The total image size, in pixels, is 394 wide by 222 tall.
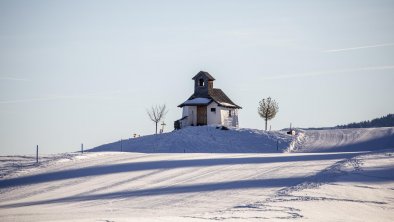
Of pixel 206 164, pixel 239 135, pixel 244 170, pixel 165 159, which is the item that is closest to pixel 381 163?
pixel 244 170

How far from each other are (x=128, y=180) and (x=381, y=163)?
14923mm

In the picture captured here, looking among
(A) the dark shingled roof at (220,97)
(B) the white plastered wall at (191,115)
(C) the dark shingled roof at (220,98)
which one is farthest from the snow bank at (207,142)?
(A) the dark shingled roof at (220,97)

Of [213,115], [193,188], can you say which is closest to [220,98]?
[213,115]

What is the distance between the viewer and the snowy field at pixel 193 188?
16922 mm

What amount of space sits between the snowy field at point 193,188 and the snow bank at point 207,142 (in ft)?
56.7

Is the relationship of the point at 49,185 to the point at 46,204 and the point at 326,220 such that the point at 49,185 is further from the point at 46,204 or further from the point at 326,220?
the point at 326,220

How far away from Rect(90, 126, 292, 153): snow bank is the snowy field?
56.7 feet

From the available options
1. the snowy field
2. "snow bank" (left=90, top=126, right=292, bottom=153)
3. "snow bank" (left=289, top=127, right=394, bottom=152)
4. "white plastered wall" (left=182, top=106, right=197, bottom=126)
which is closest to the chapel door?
"white plastered wall" (left=182, top=106, right=197, bottom=126)

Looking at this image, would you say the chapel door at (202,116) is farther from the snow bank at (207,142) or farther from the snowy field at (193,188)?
the snowy field at (193,188)

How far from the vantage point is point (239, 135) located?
6191cm

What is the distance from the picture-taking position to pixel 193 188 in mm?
23812

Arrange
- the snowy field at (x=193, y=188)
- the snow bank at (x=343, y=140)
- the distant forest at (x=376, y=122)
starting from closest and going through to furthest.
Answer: the snowy field at (x=193, y=188), the snow bank at (x=343, y=140), the distant forest at (x=376, y=122)

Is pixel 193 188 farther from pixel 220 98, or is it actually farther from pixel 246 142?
pixel 220 98

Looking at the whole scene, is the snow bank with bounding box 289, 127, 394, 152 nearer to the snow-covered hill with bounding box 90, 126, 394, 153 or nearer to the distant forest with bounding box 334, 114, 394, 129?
the snow-covered hill with bounding box 90, 126, 394, 153
